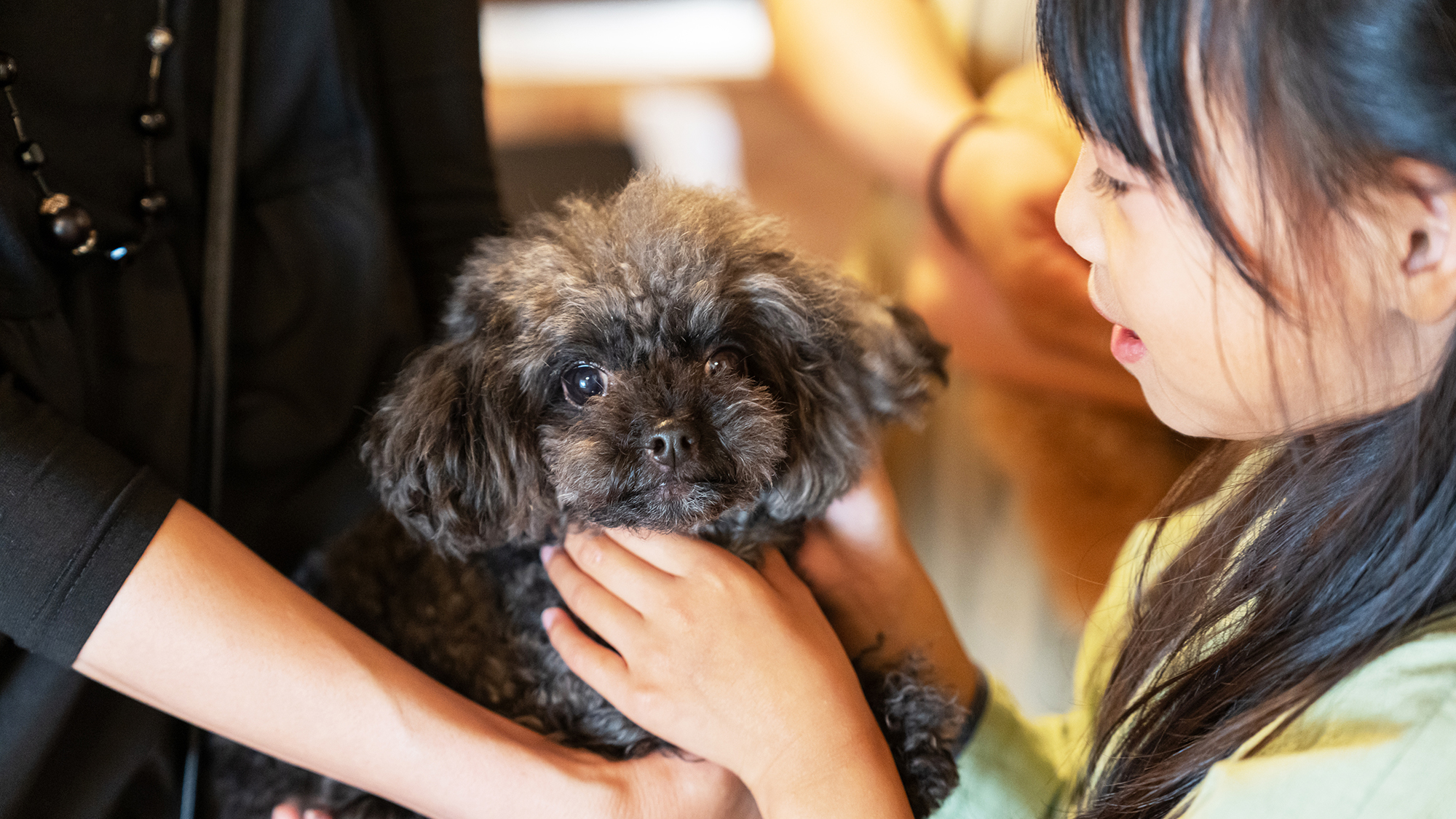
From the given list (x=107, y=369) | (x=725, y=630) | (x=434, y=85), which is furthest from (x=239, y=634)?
(x=434, y=85)

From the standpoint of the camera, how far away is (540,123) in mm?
3801

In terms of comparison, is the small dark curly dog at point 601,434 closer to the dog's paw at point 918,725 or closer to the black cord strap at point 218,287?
the dog's paw at point 918,725

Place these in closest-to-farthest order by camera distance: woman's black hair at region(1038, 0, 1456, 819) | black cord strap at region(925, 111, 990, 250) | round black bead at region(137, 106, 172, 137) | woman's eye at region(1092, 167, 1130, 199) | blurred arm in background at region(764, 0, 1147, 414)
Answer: woman's black hair at region(1038, 0, 1456, 819), woman's eye at region(1092, 167, 1130, 199), round black bead at region(137, 106, 172, 137), blurred arm in background at region(764, 0, 1147, 414), black cord strap at region(925, 111, 990, 250)

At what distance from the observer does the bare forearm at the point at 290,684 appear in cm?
76

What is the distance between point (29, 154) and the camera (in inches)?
32.5

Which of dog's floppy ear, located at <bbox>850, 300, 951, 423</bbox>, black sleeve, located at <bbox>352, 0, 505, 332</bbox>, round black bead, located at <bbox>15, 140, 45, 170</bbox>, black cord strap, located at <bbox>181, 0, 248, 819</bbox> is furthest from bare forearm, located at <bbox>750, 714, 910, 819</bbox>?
round black bead, located at <bbox>15, 140, 45, 170</bbox>

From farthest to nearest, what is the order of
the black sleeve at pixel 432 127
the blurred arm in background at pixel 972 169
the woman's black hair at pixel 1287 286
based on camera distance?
1. the blurred arm in background at pixel 972 169
2. the black sleeve at pixel 432 127
3. the woman's black hair at pixel 1287 286

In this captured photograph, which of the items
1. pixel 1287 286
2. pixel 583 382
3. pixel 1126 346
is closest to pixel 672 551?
pixel 583 382

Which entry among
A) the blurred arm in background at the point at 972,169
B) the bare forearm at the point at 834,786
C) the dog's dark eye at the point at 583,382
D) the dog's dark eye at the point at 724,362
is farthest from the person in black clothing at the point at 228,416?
the blurred arm in background at the point at 972,169

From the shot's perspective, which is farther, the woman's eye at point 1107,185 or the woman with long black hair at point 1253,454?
the woman's eye at point 1107,185

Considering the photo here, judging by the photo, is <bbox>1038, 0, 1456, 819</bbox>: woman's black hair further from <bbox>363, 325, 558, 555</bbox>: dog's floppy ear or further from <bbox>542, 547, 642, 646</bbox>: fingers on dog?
<bbox>363, 325, 558, 555</bbox>: dog's floppy ear

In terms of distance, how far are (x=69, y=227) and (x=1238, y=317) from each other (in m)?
0.99

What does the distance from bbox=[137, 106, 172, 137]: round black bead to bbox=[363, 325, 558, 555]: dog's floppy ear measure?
337 mm

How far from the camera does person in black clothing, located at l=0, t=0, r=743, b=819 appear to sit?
76 centimetres
